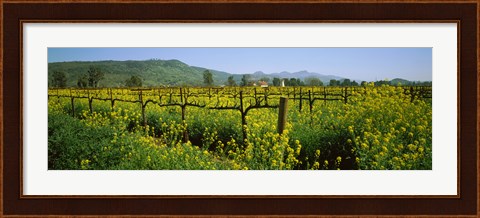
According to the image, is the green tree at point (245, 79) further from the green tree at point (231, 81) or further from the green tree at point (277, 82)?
the green tree at point (277, 82)

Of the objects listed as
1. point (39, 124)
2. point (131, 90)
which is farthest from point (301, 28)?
point (39, 124)

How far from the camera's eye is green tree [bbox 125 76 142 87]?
18.9 ft

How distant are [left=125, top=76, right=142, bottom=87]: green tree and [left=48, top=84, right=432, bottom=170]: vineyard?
7 centimetres

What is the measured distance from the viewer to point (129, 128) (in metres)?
5.93

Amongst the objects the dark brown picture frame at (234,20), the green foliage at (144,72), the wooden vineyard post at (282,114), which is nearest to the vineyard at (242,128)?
the wooden vineyard post at (282,114)

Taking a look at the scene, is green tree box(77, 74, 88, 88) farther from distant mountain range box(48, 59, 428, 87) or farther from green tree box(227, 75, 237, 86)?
green tree box(227, 75, 237, 86)

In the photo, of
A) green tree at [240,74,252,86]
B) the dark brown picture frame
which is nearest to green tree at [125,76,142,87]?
the dark brown picture frame

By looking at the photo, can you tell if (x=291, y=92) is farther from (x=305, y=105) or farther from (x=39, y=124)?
(x=39, y=124)

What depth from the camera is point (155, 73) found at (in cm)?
572

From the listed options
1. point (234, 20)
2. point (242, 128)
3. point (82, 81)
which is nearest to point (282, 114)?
point (242, 128)

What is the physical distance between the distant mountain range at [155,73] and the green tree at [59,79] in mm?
30

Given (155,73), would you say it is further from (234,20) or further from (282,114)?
(282,114)

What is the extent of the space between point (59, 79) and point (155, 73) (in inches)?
37.2

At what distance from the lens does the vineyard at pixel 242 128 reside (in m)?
5.54
